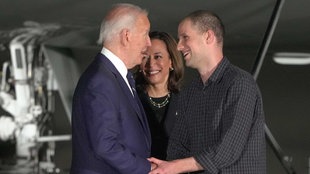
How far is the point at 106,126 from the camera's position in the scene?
107 centimetres

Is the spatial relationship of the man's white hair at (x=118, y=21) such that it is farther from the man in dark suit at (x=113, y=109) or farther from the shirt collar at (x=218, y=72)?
the shirt collar at (x=218, y=72)

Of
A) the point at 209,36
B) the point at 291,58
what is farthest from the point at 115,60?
the point at 291,58

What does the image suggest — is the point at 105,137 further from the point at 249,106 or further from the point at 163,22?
the point at 163,22

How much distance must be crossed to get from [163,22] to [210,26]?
1367 millimetres

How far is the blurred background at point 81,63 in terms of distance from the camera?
245cm

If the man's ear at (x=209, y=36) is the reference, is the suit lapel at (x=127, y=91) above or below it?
below

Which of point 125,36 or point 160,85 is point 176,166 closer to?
point 125,36

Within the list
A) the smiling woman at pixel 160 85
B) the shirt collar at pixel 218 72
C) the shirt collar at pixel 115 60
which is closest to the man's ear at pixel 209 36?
the shirt collar at pixel 218 72

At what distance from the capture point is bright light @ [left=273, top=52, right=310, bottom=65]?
2.57m

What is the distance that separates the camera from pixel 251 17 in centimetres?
245

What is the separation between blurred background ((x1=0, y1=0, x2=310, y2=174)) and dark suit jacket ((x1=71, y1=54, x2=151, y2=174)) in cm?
132

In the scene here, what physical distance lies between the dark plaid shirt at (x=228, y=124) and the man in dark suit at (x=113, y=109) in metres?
0.10

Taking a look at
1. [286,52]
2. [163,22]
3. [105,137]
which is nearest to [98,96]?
[105,137]

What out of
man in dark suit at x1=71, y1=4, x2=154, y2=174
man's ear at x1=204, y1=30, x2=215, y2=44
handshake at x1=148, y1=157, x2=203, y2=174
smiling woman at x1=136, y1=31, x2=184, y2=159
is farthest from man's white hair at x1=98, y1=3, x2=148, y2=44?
smiling woman at x1=136, y1=31, x2=184, y2=159
